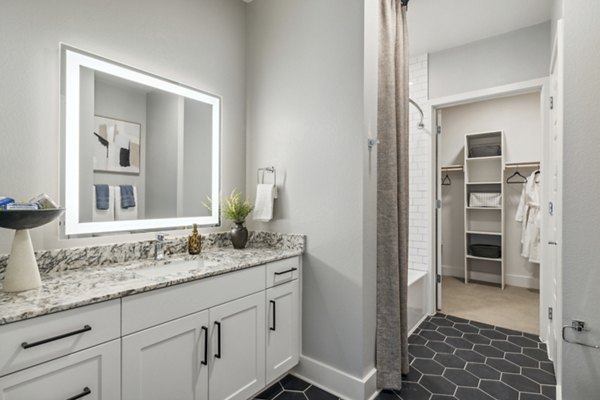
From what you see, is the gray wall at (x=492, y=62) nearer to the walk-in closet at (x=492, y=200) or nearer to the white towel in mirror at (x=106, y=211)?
the walk-in closet at (x=492, y=200)

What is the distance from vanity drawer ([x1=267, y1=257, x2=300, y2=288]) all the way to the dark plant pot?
15.8 inches

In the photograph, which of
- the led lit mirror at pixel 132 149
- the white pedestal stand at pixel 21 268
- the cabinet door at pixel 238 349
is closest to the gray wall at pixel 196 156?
the led lit mirror at pixel 132 149

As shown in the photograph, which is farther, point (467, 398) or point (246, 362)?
point (467, 398)

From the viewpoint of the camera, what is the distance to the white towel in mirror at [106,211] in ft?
5.44

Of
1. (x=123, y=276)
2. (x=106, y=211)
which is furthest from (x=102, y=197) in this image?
(x=123, y=276)

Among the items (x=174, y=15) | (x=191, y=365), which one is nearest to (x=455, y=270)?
(x=191, y=365)

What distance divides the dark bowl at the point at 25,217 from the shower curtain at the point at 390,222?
68.1 inches

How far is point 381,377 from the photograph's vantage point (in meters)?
1.96

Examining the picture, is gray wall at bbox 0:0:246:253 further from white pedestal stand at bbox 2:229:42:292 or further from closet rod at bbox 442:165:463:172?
closet rod at bbox 442:165:463:172

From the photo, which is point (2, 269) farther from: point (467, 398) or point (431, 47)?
point (431, 47)

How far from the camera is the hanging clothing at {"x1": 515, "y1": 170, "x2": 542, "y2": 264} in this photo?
389 cm

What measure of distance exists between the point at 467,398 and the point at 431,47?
3195 millimetres

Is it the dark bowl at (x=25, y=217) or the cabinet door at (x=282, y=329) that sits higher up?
the dark bowl at (x=25, y=217)

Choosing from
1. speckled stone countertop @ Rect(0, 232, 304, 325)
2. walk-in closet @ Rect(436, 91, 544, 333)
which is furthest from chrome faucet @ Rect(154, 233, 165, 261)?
walk-in closet @ Rect(436, 91, 544, 333)
